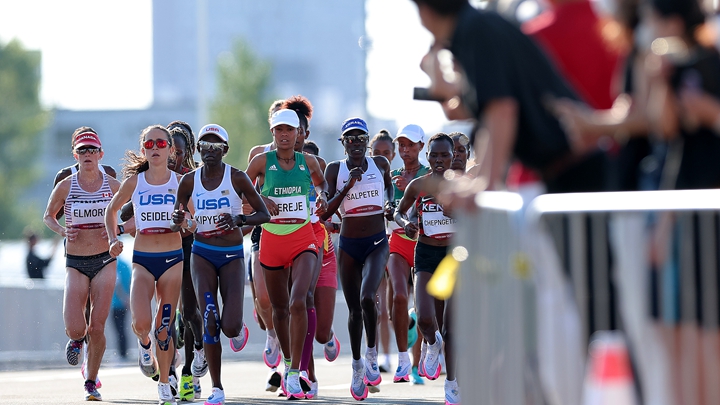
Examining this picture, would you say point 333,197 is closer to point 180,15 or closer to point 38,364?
point 38,364

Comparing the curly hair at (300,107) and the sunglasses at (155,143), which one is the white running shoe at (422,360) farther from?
the sunglasses at (155,143)

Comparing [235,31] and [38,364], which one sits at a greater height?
[235,31]

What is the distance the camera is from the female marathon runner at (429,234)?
11859mm

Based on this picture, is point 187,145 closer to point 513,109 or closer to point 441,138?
point 441,138

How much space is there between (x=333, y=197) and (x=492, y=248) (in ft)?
26.2

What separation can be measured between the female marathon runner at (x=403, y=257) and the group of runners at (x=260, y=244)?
0.05ft

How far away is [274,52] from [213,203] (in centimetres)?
9760

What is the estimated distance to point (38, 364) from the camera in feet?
64.3

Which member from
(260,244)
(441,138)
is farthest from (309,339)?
(441,138)

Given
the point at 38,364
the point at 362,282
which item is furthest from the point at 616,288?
the point at 38,364

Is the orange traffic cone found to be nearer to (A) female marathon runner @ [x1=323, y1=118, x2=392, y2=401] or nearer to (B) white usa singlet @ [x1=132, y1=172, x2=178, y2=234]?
(B) white usa singlet @ [x1=132, y1=172, x2=178, y2=234]

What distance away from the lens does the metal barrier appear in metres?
4.27

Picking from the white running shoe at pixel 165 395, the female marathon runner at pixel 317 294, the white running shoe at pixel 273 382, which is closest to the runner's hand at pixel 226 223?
the female marathon runner at pixel 317 294

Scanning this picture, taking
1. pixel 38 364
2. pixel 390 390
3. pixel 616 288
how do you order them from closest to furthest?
pixel 616 288 < pixel 390 390 < pixel 38 364
